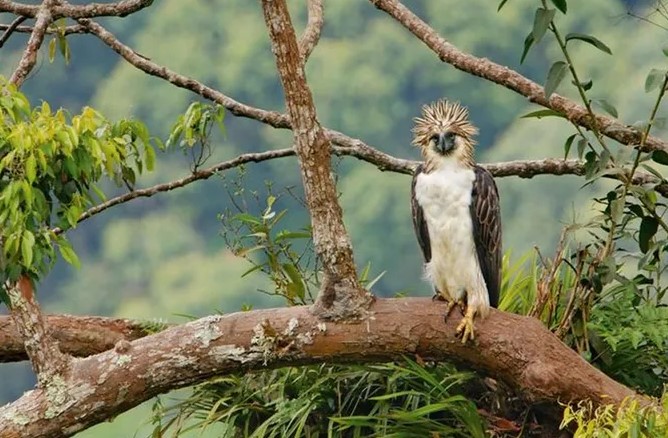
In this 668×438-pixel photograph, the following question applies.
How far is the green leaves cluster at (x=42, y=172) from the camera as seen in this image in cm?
393

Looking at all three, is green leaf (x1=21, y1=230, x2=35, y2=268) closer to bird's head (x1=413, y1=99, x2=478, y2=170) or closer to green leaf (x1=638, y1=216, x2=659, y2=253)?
bird's head (x1=413, y1=99, x2=478, y2=170)

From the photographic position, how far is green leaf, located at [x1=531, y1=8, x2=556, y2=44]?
4520 millimetres

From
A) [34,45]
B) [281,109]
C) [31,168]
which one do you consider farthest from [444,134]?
[281,109]

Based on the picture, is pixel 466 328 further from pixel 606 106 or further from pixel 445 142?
pixel 606 106

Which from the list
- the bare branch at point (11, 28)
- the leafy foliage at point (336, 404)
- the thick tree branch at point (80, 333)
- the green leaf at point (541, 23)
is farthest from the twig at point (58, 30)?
the green leaf at point (541, 23)

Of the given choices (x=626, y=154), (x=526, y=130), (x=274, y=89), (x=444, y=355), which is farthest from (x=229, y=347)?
(x=274, y=89)

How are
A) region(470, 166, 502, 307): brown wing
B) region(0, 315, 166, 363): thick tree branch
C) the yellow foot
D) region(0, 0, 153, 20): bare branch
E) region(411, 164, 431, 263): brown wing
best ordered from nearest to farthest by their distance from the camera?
1. the yellow foot
2. region(470, 166, 502, 307): brown wing
3. region(411, 164, 431, 263): brown wing
4. region(0, 315, 166, 363): thick tree branch
5. region(0, 0, 153, 20): bare branch

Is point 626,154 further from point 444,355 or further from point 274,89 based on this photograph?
point 274,89

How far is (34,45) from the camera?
531cm

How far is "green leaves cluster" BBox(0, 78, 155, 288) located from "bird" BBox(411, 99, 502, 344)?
1.25 m

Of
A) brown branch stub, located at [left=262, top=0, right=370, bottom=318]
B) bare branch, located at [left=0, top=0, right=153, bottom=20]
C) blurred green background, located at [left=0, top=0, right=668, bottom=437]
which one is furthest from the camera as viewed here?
blurred green background, located at [left=0, top=0, right=668, bottom=437]

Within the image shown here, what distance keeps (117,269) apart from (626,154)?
924cm

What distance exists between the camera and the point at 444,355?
16.0 feet

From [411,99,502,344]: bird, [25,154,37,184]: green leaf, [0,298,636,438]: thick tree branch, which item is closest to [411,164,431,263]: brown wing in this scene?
[411,99,502,344]: bird
